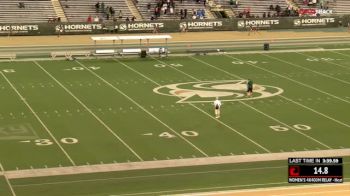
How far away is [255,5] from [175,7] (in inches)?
314

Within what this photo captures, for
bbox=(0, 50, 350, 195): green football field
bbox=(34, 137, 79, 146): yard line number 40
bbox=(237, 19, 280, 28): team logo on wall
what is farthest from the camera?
bbox=(237, 19, 280, 28): team logo on wall

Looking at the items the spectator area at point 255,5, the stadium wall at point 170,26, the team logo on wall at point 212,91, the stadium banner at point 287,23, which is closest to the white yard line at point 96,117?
the team logo on wall at point 212,91

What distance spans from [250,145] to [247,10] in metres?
44.7

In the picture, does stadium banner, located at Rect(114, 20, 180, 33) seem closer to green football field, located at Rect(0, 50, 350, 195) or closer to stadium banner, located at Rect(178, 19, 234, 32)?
stadium banner, located at Rect(178, 19, 234, 32)

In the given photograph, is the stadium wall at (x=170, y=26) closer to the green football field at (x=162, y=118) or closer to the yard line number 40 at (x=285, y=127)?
the green football field at (x=162, y=118)

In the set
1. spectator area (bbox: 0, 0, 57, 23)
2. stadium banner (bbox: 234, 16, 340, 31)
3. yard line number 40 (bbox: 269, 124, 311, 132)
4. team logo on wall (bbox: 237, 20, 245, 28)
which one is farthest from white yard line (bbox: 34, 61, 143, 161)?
stadium banner (bbox: 234, 16, 340, 31)

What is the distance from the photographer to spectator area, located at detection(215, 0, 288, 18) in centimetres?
7906

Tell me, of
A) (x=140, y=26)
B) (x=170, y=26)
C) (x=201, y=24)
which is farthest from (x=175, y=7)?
(x=140, y=26)

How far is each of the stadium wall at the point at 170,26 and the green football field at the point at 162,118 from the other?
45.7 ft

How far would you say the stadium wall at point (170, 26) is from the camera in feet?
223

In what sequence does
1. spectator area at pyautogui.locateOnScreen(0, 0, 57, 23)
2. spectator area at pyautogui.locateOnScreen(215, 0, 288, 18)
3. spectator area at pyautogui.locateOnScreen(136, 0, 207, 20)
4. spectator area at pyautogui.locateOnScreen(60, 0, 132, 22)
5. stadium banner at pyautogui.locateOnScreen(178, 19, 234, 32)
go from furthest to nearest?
spectator area at pyautogui.locateOnScreen(215, 0, 288, 18)
spectator area at pyautogui.locateOnScreen(136, 0, 207, 20)
stadium banner at pyautogui.locateOnScreen(178, 19, 234, 32)
spectator area at pyautogui.locateOnScreen(60, 0, 132, 22)
spectator area at pyautogui.locateOnScreen(0, 0, 57, 23)

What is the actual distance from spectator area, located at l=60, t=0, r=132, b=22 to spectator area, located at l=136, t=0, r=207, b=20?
1396 mm

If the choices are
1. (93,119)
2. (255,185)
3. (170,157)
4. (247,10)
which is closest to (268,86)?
(93,119)
